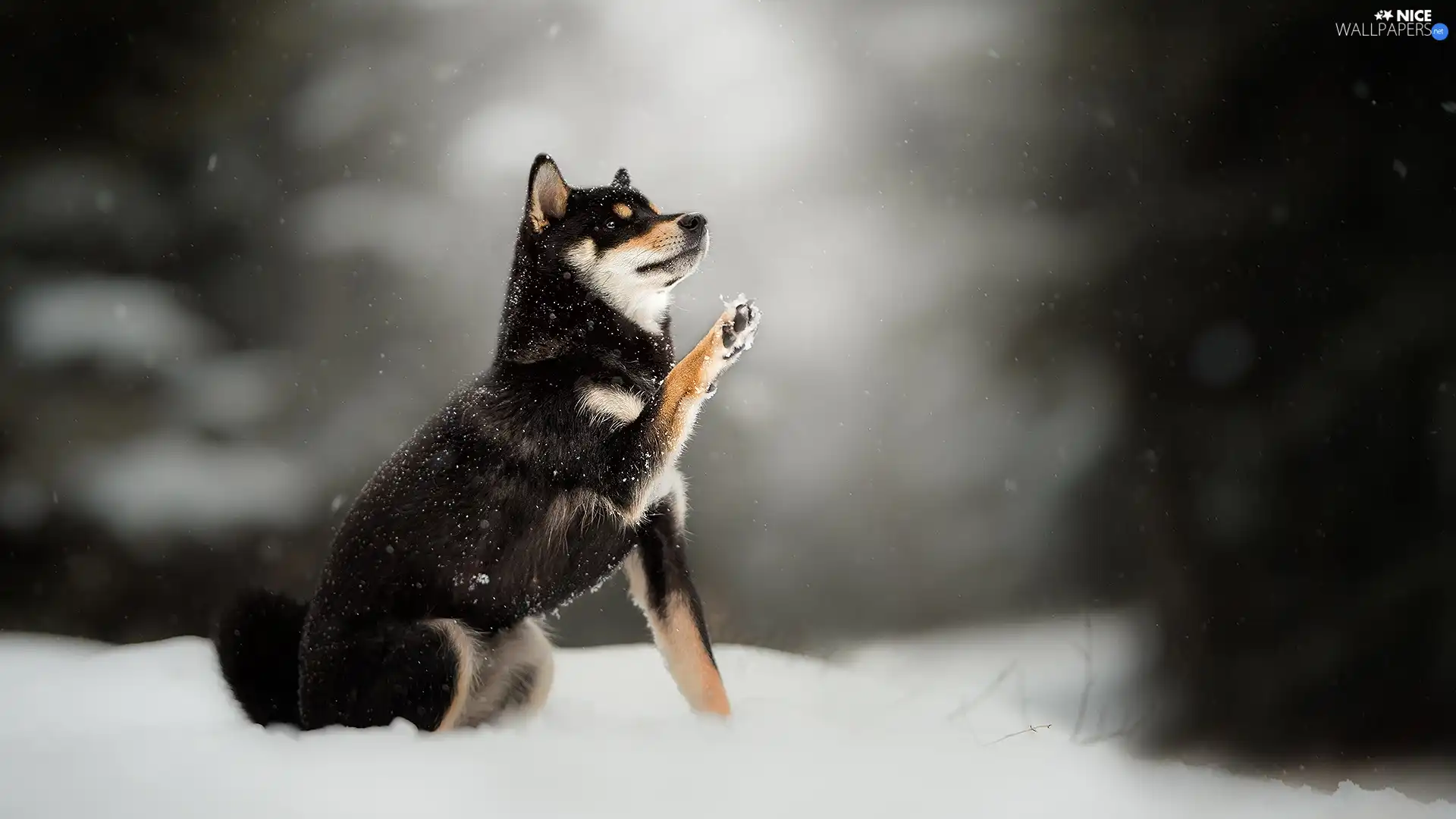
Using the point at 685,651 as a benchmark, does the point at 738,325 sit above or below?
above

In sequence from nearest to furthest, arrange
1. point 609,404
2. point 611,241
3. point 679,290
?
point 609,404 → point 611,241 → point 679,290

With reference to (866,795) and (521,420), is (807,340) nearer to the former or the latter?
(521,420)

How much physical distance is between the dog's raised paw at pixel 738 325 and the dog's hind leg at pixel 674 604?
0.58 meters

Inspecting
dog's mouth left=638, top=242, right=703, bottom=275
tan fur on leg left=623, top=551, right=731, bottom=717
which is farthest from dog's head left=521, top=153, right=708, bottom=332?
tan fur on leg left=623, top=551, right=731, bottom=717

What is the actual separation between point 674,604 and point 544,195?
101 cm

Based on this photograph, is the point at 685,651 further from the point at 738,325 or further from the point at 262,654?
the point at 262,654

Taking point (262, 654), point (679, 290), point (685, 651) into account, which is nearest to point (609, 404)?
point (685, 651)

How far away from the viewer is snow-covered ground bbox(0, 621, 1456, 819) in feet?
5.84

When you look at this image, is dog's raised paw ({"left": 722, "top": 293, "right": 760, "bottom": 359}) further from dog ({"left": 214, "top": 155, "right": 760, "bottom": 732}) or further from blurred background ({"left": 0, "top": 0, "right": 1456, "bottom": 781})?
blurred background ({"left": 0, "top": 0, "right": 1456, "bottom": 781})

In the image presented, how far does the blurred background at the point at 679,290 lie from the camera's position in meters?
3.89

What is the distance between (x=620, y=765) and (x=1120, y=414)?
2.45m

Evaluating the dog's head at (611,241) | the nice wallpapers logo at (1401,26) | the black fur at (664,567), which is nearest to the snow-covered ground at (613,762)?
the black fur at (664,567)

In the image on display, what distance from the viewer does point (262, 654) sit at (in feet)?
7.60

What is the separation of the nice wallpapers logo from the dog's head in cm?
221
